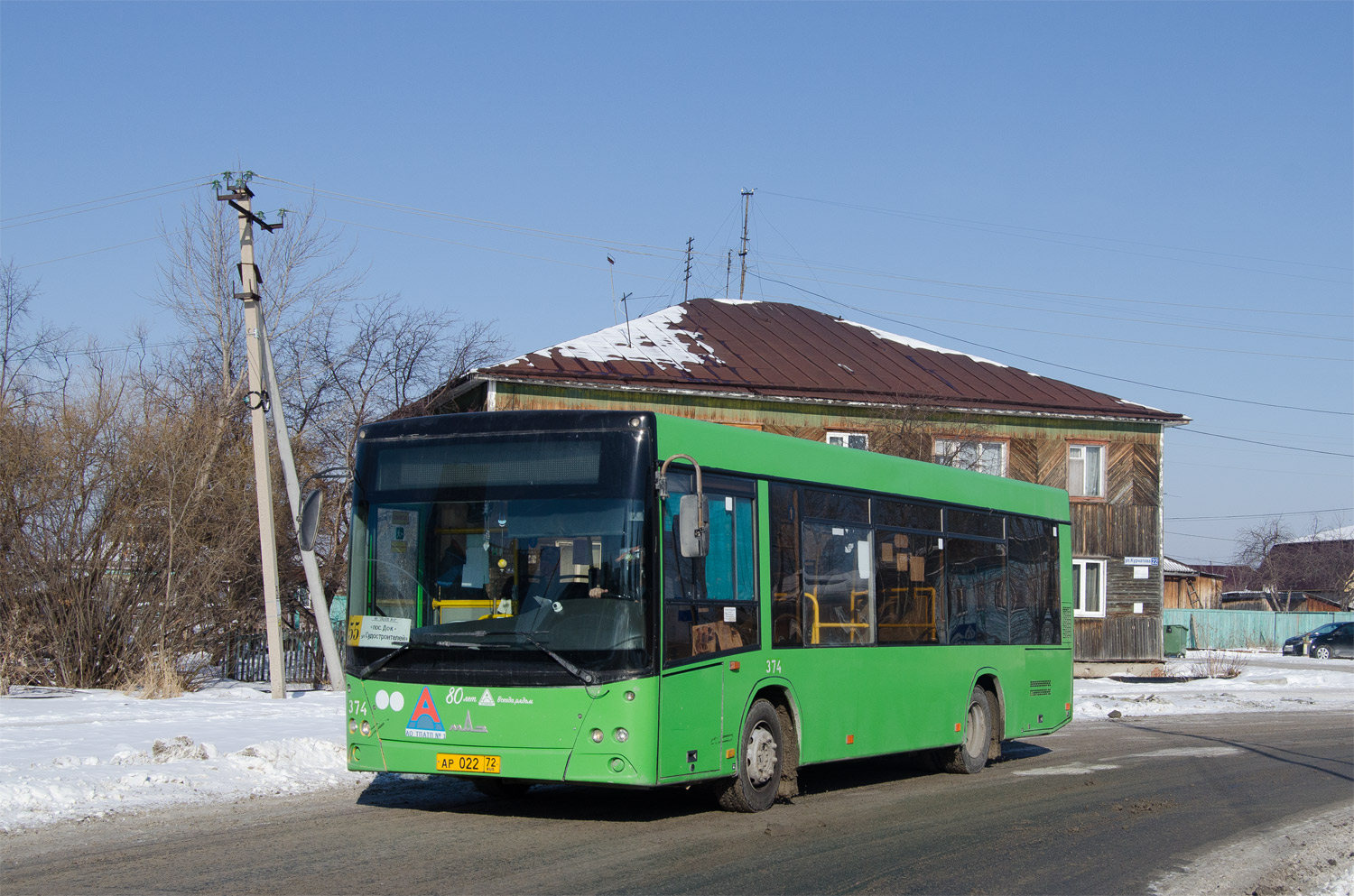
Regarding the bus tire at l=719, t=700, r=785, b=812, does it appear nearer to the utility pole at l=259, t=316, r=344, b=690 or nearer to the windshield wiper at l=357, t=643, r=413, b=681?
the windshield wiper at l=357, t=643, r=413, b=681

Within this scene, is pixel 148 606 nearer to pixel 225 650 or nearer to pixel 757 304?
pixel 225 650

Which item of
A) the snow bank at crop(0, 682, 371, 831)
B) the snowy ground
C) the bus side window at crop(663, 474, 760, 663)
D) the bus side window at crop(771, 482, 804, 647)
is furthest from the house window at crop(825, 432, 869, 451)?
the bus side window at crop(663, 474, 760, 663)

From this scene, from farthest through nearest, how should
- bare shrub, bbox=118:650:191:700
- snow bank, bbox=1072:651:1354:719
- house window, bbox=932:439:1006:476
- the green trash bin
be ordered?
the green trash bin < house window, bbox=932:439:1006:476 < snow bank, bbox=1072:651:1354:719 < bare shrub, bbox=118:650:191:700

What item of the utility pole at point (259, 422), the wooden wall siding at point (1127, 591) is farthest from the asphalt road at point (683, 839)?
the wooden wall siding at point (1127, 591)

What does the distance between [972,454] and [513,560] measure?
25452 millimetres

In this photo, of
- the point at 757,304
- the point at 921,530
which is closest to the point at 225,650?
the point at 921,530

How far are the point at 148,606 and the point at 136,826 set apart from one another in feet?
39.5

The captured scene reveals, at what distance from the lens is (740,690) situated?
9.43 metres

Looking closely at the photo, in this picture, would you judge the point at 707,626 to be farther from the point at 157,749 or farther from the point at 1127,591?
the point at 1127,591

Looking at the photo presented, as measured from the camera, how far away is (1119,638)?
1341 inches

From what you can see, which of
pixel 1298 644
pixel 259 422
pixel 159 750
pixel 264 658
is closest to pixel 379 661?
pixel 159 750

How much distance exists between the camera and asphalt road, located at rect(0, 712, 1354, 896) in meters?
7.02

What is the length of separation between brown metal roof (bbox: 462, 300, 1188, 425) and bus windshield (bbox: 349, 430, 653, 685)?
1913cm

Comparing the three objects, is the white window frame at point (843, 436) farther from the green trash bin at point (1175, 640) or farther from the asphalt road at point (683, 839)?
the asphalt road at point (683, 839)
